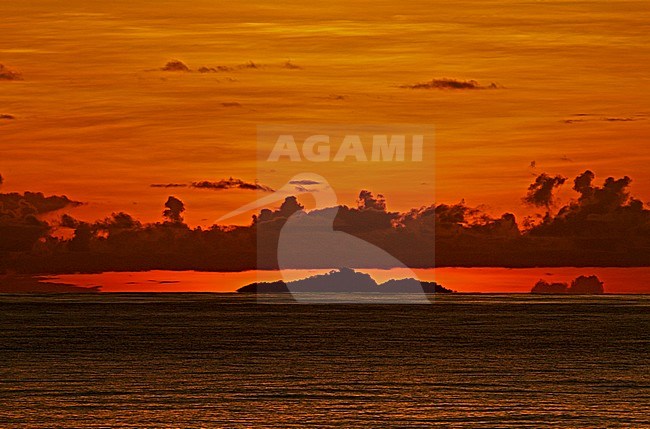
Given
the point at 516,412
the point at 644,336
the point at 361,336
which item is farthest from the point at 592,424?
the point at 644,336

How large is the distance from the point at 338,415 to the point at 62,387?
22.4 m

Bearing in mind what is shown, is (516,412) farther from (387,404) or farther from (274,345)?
(274,345)

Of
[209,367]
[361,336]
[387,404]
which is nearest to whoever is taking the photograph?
[387,404]

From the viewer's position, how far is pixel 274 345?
391 ft

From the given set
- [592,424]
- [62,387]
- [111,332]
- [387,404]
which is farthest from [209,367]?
[111,332]

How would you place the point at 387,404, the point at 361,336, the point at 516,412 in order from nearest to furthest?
the point at 516,412 < the point at 387,404 < the point at 361,336

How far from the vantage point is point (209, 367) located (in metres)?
85.5

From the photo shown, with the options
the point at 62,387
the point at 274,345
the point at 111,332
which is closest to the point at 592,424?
the point at 62,387

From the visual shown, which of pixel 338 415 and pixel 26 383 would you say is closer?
pixel 338 415

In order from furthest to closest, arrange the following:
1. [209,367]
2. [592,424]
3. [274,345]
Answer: [274,345], [209,367], [592,424]

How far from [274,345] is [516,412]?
211 feet

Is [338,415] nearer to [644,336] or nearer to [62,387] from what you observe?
[62,387]

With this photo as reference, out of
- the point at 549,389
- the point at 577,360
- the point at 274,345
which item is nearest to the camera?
the point at 549,389

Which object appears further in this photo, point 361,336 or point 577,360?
point 361,336
